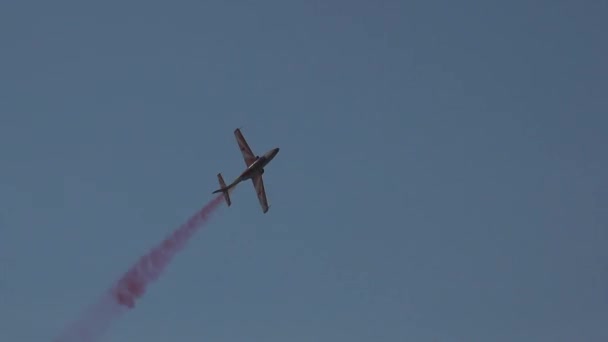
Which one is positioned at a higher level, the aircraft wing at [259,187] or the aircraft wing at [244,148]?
the aircraft wing at [244,148]

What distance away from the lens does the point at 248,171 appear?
166m

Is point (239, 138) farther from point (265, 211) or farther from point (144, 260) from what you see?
point (144, 260)

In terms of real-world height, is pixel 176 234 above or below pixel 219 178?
below

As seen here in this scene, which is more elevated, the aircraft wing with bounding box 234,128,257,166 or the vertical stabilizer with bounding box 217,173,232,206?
the aircraft wing with bounding box 234,128,257,166

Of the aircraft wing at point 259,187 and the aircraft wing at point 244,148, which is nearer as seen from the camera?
the aircraft wing at point 259,187

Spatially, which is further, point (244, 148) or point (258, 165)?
point (244, 148)

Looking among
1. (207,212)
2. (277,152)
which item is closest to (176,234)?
(207,212)

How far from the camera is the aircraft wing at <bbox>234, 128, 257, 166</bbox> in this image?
168038mm

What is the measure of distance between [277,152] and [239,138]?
32.7 ft

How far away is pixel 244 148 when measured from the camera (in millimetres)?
171250

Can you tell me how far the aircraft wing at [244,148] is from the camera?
168038mm

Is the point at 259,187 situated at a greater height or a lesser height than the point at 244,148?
lesser

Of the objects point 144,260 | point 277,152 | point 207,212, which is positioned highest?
point 277,152

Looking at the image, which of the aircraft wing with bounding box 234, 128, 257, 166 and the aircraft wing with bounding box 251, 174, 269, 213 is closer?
the aircraft wing with bounding box 251, 174, 269, 213
